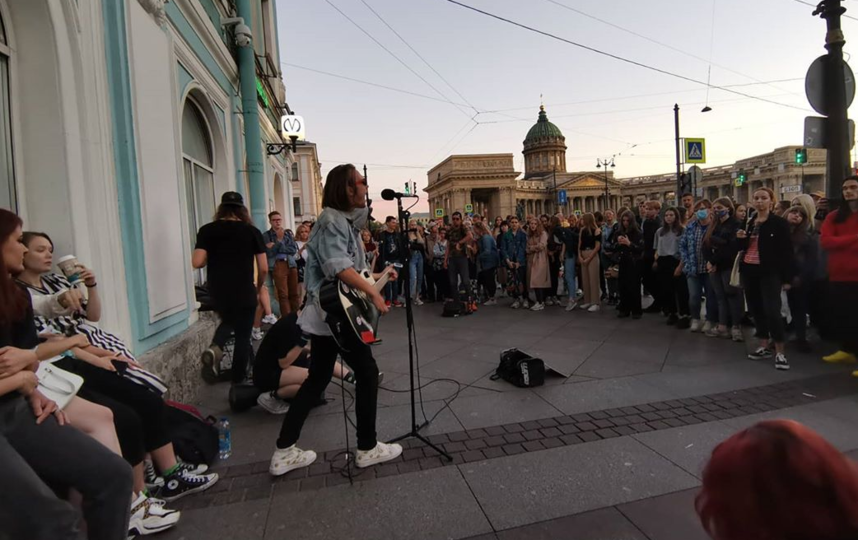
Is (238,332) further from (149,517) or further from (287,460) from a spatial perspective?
(149,517)

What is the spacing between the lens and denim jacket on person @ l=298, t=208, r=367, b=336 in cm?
293

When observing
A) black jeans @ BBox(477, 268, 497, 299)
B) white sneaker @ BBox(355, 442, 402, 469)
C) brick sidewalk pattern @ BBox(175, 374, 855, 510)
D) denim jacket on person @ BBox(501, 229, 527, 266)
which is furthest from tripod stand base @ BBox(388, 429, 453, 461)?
black jeans @ BBox(477, 268, 497, 299)

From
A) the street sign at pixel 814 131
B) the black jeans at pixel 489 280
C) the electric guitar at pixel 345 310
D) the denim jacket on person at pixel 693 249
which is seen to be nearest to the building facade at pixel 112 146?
the electric guitar at pixel 345 310

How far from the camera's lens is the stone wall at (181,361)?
4116 mm

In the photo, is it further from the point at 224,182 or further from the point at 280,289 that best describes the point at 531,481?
the point at 224,182

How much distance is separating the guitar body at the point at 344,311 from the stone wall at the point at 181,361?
2081mm

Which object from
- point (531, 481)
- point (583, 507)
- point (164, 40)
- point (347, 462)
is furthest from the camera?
point (164, 40)

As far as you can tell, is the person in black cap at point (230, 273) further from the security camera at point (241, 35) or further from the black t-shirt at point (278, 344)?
the security camera at point (241, 35)

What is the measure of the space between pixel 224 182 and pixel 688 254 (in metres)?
7.91

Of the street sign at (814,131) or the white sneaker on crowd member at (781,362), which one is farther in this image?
the street sign at (814,131)

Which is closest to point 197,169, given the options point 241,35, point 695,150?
point 241,35

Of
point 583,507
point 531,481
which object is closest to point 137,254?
point 531,481

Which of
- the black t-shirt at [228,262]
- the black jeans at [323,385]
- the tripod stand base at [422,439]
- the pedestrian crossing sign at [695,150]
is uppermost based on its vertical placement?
the pedestrian crossing sign at [695,150]

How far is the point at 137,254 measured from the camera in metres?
4.16
